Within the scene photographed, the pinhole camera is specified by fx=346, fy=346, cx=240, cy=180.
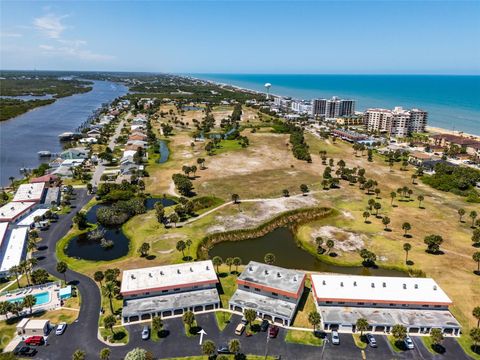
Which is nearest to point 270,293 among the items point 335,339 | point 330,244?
point 335,339

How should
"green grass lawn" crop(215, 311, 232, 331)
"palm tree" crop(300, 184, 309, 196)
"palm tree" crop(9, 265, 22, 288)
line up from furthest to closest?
1. "palm tree" crop(300, 184, 309, 196)
2. "palm tree" crop(9, 265, 22, 288)
3. "green grass lawn" crop(215, 311, 232, 331)

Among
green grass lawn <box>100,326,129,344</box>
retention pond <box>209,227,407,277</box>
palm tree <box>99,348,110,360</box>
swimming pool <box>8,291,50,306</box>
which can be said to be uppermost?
palm tree <box>99,348,110,360</box>

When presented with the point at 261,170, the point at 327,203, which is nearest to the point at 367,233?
the point at 327,203

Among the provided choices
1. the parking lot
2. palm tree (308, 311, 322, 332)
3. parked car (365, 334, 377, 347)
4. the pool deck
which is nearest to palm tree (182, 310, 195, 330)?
the parking lot

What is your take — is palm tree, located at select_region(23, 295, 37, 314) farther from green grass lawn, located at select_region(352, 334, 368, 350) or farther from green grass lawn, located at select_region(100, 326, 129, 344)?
green grass lawn, located at select_region(352, 334, 368, 350)

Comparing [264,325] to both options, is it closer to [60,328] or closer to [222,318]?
[222,318]

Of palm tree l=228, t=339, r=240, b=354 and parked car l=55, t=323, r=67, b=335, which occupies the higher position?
palm tree l=228, t=339, r=240, b=354
